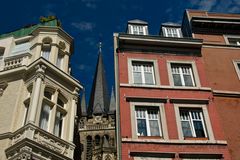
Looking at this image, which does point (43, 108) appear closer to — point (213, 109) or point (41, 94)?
point (41, 94)

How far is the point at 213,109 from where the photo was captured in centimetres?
1758

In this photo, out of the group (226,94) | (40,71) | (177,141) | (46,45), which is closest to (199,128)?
(177,141)

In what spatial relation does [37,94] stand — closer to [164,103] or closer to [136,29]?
[164,103]

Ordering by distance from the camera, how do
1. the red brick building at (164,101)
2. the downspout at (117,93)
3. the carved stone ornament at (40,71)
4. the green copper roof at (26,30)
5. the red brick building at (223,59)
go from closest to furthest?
the red brick building at (164,101) < the downspout at (117,93) < the carved stone ornament at (40,71) < the red brick building at (223,59) < the green copper roof at (26,30)

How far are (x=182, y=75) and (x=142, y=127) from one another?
14.5 feet

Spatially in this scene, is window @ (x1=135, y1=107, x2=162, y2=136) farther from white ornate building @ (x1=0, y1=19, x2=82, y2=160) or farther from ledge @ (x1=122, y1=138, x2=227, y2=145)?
white ornate building @ (x1=0, y1=19, x2=82, y2=160)

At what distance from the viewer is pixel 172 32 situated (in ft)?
72.7

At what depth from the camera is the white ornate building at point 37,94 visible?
49.1ft

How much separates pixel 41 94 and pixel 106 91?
190 ft

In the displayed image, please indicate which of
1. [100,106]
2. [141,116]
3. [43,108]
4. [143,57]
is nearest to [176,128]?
[141,116]

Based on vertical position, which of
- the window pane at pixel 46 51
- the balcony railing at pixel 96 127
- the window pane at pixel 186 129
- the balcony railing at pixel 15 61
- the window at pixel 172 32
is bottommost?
the window pane at pixel 186 129

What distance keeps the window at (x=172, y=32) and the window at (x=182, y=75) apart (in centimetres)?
284

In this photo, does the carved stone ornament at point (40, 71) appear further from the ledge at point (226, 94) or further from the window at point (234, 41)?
the window at point (234, 41)

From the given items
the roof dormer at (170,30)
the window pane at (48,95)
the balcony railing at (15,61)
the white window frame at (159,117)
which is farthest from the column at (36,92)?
the roof dormer at (170,30)
